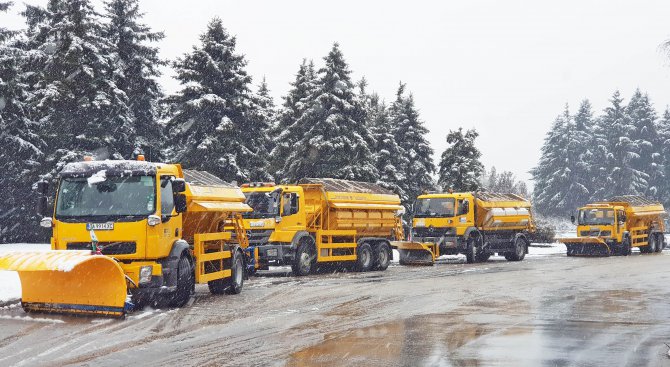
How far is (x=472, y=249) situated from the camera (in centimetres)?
2948

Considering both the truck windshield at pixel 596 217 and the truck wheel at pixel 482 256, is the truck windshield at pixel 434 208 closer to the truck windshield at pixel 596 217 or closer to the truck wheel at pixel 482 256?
the truck wheel at pixel 482 256

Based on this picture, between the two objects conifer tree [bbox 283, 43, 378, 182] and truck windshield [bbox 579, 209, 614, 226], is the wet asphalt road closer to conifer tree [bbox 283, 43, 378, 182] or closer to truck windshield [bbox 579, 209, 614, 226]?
truck windshield [bbox 579, 209, 614, 226]

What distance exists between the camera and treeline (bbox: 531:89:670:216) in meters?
82.4

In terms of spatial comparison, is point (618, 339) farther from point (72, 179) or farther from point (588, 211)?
point (588, 211)

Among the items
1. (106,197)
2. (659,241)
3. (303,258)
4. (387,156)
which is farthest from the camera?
(387,156)

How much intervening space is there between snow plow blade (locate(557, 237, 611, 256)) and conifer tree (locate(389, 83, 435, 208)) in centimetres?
1451

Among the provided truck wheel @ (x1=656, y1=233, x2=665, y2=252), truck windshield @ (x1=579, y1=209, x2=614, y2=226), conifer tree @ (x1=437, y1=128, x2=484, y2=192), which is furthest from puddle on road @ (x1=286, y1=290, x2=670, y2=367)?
conifer tree @ (x1=437, y1=128, x2=484, y2=192)

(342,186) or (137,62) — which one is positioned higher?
(137,62)

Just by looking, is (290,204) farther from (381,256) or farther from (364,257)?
(381,256)

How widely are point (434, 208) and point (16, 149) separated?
875 inches

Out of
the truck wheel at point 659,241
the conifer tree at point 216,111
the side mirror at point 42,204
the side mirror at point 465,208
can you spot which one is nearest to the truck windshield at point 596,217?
the truck wheel at point 659,241

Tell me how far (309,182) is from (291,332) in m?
13.3

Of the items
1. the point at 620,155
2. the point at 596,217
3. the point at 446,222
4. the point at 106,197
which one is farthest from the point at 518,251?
the point at 620,155

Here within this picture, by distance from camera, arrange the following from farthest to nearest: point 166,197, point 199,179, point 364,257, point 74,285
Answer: point 364,257
point 199,179
point 166,197
point 74,285
